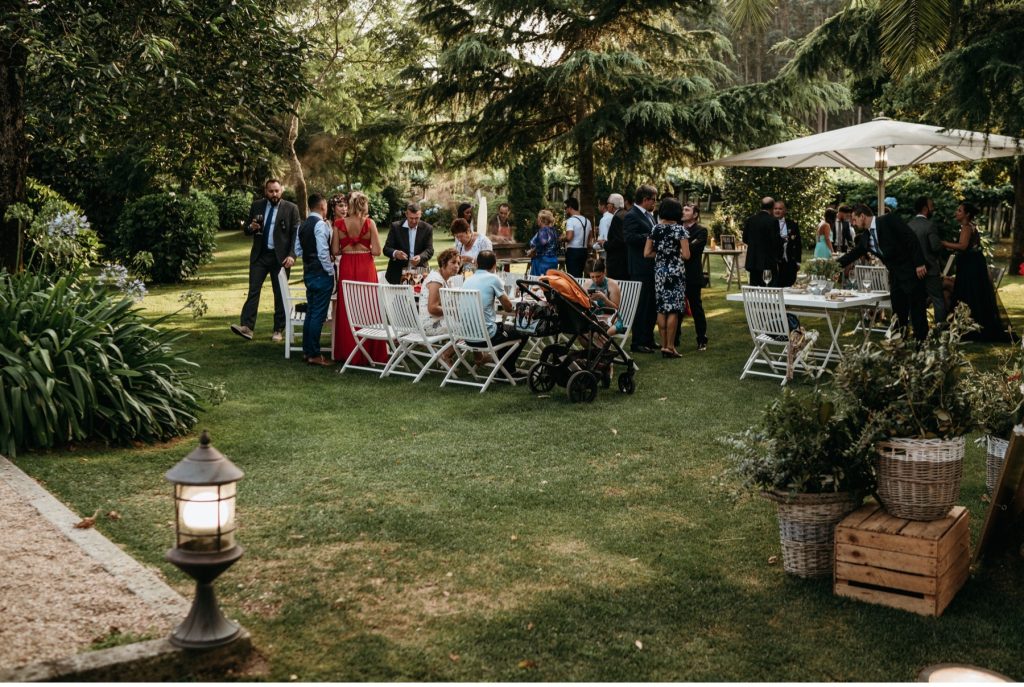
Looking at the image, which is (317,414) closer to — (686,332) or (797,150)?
(686,332)

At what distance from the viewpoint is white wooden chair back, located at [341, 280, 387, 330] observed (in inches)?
419

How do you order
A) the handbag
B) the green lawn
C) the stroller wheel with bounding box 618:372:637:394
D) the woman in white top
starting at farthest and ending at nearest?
1. the woman in white top
2. the stroller wheel with bounding box 618:372:637:394
3. the handbag
4. the green lawn

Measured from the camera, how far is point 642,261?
12.0 metres

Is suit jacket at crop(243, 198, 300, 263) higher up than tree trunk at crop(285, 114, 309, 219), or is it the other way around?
tree trunk at crop(285, 114, 309, 219)

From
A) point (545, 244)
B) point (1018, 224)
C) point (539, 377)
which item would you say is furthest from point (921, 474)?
point (1018, 224)

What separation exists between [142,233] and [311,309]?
1133cm

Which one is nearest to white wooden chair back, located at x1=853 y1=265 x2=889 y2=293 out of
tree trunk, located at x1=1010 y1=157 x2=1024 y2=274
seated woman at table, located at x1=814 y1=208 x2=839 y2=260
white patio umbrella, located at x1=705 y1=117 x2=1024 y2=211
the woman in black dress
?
the woman in black dress

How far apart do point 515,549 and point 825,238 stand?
11.6 meters

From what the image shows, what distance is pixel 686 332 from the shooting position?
45.2 ft

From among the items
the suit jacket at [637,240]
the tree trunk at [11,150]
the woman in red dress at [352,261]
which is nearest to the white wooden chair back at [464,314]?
the woman in red dress at [352,261]

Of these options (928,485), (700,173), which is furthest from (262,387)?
(700,173)

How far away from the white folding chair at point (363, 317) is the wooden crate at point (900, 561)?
6.50 metres

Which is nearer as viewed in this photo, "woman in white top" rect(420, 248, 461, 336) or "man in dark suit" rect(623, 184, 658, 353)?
"woman in white top" rect(420, 248, 461, 336)

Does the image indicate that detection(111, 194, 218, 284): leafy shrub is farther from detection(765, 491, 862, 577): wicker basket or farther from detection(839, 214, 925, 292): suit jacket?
detection(765, 491, 862, 577): wicker basket
